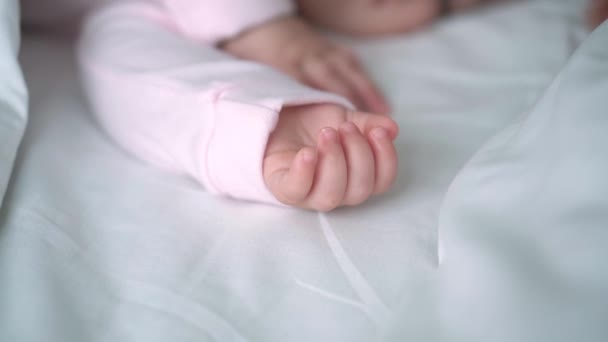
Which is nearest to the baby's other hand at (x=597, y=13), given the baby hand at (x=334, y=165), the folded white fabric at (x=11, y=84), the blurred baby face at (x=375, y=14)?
the blurred baby face at (x=375, y=14)

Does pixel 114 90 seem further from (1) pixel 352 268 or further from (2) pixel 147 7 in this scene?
(1) pixel 352 268

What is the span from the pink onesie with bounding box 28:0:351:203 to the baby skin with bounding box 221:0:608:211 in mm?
17

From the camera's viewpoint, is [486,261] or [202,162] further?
[202,162]

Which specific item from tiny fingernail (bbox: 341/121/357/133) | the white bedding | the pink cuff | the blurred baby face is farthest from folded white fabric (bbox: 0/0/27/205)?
the blurred baby face

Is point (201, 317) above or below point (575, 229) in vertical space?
below

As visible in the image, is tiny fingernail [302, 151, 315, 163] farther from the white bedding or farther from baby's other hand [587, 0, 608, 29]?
baby's other hand [587, 0, 608, 29]

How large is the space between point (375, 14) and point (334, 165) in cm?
37

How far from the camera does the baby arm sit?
44 cm

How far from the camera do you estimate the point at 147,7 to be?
2.08ft

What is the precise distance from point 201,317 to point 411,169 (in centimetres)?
22

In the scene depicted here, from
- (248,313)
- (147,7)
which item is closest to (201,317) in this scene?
(248,313)

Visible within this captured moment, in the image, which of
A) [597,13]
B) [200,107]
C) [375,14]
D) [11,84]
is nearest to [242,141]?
[200,107]

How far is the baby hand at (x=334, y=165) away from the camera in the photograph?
40 centimetres

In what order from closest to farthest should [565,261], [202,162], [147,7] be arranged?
[565,261]
[202,162]
[147,7]
